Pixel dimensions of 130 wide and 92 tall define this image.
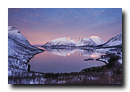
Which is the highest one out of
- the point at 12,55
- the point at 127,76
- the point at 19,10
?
the point at 19,10

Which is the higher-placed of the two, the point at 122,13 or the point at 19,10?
the point at 19,10

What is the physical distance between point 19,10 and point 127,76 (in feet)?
26.3

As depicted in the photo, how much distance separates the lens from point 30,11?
4.10 meters

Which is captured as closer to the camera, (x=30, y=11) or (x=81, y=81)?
(x=81, y=81)

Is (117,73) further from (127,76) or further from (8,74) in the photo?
(8,74)

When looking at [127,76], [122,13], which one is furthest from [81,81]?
[122,13]

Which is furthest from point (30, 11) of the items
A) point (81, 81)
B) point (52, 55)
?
point (52, 55)
